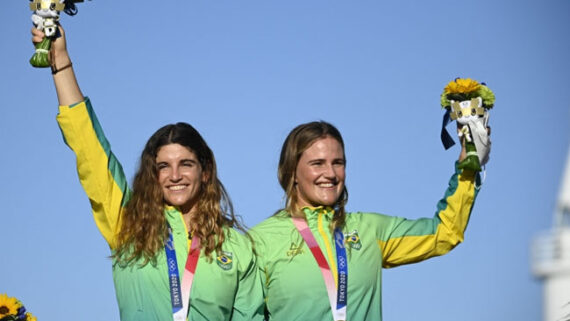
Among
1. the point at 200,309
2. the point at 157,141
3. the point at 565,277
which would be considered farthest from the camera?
the point at 565,277

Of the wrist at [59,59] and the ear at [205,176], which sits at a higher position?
the wrist at [59,59]

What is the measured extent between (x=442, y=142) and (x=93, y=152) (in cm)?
275

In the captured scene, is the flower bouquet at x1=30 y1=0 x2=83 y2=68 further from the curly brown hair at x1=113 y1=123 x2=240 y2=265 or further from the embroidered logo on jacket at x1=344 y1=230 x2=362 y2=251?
the embroidered logo on jacket at x1=344 y1=230 x2=362 y2=251

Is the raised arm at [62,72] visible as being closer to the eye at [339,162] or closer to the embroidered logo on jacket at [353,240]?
the eye at [339,162]

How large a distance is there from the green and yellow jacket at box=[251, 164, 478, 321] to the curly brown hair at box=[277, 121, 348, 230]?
0.08 metres

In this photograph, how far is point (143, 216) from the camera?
7109 millimetres

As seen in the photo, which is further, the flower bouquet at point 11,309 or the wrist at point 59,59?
the flower bouquet at point 11,309

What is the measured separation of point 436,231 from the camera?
7.46 meters

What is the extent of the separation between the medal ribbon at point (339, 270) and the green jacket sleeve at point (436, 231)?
1.13 ft

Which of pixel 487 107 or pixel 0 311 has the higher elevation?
pixel 487 107

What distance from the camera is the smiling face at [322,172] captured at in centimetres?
750

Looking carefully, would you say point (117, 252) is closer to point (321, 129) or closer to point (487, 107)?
point (321, 129)

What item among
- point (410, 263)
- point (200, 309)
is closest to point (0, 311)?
point (200, 309)

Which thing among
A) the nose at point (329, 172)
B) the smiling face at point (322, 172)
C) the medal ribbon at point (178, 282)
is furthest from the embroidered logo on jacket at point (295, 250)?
the medal ribbon at point (178, 282)
